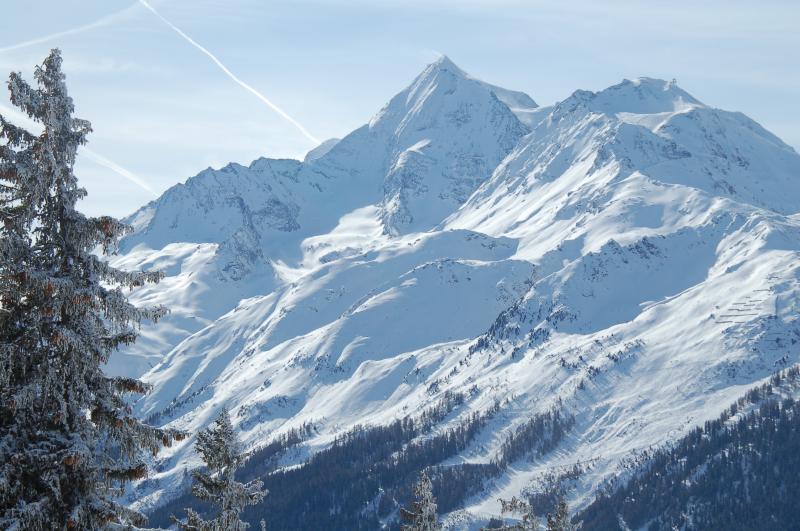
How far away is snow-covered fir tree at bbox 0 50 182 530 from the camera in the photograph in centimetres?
2398

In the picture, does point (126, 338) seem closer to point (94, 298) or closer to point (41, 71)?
point (94, 298)

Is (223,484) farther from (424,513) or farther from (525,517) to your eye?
(525,517)

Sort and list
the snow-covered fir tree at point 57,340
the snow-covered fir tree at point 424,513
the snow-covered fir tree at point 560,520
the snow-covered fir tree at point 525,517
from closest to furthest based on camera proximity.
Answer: the snow-covered fir tree at point 57,340 < the snow-covered fir tree at point 424,513 < the snow-covered fir tree at point 525,517 < the snow-covered fir tree at point 560,520

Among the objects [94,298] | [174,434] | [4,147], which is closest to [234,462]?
[174,434]

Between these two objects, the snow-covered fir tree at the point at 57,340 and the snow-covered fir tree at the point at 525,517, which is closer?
the snow-covered fir tree at the point at 57,340

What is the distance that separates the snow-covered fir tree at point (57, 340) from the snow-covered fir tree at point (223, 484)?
9.14m

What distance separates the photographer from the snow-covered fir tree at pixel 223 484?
35.2 meters

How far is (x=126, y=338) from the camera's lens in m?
25.9

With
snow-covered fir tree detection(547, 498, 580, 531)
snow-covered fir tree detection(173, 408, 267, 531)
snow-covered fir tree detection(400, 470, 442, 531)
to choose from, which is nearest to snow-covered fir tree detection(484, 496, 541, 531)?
snow-covered fir tree detection(547, 498, 580, 531)

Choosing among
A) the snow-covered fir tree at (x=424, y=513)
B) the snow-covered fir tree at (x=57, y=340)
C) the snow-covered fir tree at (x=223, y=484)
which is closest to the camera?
the snow-covered fir tree at (x=57, y=340)

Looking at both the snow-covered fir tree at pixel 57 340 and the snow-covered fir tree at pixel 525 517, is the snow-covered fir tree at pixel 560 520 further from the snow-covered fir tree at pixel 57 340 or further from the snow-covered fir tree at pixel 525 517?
the snow-covered fir tree at pixel 57 340

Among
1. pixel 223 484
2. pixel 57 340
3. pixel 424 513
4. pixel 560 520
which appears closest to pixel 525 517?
pixel 560 520

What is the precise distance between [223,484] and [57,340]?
1344cm

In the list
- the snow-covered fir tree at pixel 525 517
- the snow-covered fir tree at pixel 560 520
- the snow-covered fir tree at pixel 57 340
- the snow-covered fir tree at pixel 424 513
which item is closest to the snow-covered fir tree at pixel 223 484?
the snow-covered fir tree at pixel 57 340
